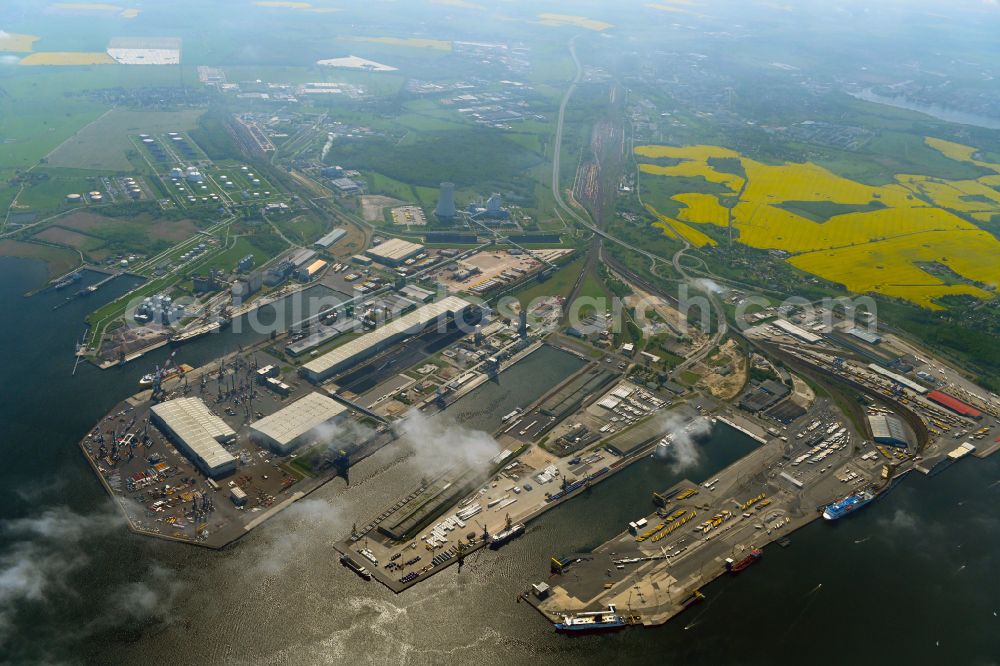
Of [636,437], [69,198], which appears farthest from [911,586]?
[69,198]

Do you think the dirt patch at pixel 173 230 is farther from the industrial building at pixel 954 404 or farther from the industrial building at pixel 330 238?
the industrial building at pixel 954 404

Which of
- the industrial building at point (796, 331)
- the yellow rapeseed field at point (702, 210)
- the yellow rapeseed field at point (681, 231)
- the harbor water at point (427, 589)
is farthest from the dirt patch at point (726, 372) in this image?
the yellow rapeseed field at point (702, 210)

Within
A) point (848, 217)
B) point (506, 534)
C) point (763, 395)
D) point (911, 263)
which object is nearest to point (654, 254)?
point (911, 263)

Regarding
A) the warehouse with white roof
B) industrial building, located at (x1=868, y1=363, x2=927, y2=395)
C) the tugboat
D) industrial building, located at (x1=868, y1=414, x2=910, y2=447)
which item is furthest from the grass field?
the tugboat

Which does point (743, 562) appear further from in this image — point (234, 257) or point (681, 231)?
point (681, 231)

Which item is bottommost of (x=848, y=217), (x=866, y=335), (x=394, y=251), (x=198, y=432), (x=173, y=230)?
(x=173, y=230)

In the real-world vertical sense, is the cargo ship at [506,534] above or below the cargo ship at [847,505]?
below
